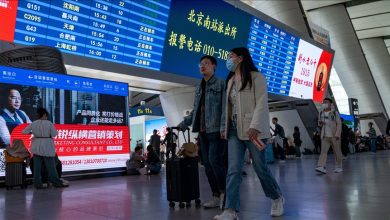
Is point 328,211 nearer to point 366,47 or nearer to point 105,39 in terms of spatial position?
point 105,39

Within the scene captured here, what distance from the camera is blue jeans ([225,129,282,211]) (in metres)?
2.90

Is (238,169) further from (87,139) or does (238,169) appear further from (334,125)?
(87,139)

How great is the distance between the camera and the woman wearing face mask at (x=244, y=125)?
113 inches

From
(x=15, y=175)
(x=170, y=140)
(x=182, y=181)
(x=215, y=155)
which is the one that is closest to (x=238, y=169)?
(x=215, y=155)

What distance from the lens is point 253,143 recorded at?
2877 mm

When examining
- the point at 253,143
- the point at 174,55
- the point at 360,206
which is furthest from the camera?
the point at 174,55

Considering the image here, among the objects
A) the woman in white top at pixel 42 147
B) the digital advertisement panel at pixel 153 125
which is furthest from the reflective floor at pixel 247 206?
the digital advertisement panel at pixel 153 125

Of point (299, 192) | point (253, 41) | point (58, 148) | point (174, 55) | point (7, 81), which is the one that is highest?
point (253, 41)

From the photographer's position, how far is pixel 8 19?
724cm

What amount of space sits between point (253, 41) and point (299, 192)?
34.8 feet

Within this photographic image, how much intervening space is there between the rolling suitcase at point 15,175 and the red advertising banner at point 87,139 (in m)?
0.86

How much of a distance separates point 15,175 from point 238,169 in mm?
5045

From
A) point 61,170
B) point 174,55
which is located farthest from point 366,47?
point 61,170

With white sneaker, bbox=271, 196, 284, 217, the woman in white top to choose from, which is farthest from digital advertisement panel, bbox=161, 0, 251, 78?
white sneaker, bbox=271, 196, 284, 217
